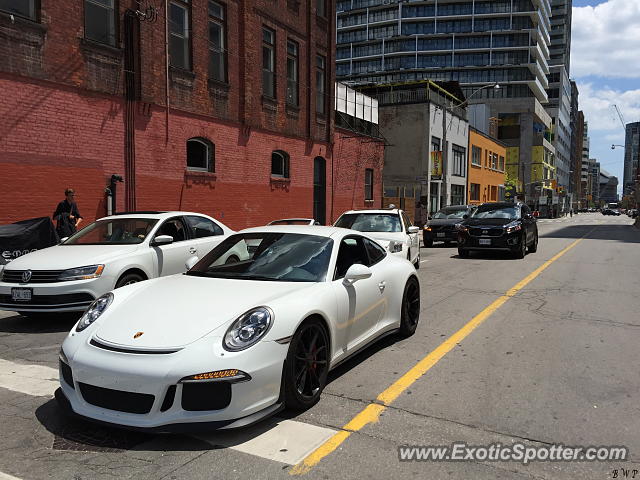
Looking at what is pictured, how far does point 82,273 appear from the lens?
22.0 ft


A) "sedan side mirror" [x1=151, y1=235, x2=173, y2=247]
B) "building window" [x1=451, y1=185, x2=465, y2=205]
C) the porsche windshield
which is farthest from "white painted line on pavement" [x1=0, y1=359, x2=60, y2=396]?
"building window" [x1=451, y1=185, x2=465, y2=205]

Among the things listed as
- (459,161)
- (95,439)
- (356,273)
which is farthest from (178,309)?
(459,161)

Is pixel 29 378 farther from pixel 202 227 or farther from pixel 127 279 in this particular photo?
pixel 202 227

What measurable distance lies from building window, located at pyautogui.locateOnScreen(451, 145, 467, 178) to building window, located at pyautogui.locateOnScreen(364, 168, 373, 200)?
52.5ft

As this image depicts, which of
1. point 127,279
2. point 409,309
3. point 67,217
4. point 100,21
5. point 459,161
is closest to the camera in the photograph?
point 409,309

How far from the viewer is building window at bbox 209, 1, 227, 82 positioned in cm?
1689

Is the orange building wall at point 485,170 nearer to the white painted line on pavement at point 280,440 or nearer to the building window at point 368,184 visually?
the building window at point 368,184

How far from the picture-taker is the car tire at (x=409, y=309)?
20.4ft

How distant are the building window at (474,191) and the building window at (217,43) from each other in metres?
35.2

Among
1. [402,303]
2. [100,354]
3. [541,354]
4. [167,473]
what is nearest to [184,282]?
[100,354]

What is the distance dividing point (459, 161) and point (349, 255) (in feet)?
135

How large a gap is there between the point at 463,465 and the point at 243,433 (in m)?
1.48

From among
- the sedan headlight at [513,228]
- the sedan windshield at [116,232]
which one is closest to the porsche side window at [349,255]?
the sedan windshield at [116,232]

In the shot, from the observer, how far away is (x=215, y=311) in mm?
3883
